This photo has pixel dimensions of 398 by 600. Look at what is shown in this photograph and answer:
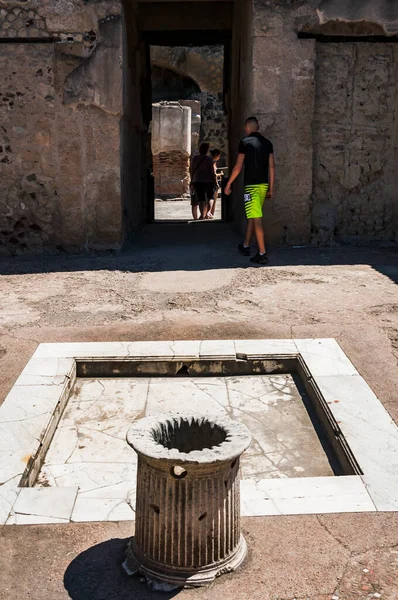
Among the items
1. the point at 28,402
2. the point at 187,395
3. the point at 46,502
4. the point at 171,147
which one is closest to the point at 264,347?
the point at 187,395

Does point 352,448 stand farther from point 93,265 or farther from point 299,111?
point 299,111

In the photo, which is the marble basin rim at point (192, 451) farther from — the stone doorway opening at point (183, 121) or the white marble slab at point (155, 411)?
the stone doorway opening at point (183, 121)

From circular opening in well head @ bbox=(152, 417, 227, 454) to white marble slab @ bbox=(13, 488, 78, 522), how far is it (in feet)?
1.92

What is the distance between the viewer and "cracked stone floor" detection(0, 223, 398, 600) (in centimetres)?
271

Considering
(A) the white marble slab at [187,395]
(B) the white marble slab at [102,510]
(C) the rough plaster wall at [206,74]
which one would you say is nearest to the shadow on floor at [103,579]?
(B) the white marble slab at [102,510]

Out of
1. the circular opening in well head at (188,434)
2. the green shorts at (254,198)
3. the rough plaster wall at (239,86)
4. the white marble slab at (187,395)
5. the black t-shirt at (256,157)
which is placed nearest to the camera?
the circular opening in well head at (188,434)

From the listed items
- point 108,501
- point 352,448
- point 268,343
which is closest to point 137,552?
point 108,501

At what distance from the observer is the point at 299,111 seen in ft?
28.4

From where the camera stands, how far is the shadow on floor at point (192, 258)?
318 inches

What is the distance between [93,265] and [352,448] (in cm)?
501

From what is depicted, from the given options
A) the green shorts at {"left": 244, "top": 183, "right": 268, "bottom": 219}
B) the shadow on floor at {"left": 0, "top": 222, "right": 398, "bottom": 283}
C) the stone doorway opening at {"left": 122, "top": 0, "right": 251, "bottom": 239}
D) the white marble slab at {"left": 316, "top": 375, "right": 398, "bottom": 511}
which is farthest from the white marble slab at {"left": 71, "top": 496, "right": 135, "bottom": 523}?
the stone doorway opening at {"left": 122, "top": 0, "right": 251, "bottom": 239}

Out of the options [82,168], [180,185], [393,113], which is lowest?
[180,185]

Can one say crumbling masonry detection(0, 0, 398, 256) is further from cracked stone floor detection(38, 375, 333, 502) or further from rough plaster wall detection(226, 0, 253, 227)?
cracked stone floor detection(38, 375, 333, 502)

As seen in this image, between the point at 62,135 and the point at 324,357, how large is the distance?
16.0 feet
